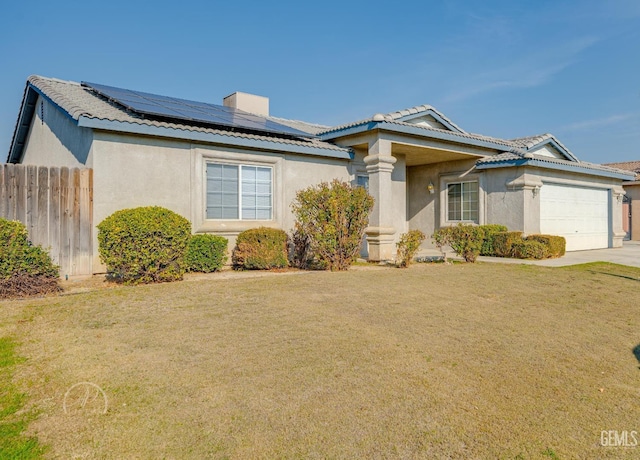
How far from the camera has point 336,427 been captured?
3.27m

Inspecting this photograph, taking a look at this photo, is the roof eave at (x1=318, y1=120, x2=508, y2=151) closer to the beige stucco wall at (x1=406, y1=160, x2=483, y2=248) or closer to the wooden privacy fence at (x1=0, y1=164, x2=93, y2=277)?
the beige stucco wall at (x1=406, y1=160, x2=483, y2=248)

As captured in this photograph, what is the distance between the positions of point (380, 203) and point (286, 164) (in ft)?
8.94

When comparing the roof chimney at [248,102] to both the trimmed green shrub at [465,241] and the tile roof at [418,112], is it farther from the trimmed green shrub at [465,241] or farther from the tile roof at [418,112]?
the trimmed green shrub at [465,241]

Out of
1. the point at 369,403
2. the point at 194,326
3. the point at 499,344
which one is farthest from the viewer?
the point at 194,326

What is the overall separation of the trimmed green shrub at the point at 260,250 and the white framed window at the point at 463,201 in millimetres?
8595

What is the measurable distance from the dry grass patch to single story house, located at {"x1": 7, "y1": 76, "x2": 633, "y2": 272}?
3382mm

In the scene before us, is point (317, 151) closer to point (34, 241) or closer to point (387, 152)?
point (387, 152)

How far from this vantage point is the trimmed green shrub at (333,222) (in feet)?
33.8

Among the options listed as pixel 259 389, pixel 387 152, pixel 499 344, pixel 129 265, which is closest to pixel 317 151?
pixel 387 152

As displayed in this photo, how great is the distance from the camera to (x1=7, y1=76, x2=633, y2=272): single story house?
977 cm

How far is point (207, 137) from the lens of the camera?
10.4 meters

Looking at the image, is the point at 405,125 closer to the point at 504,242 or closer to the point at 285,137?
the point at 285,137

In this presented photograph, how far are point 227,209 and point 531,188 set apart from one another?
993 centimetres

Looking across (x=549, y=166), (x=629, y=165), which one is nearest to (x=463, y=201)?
(x=549, y=166)
